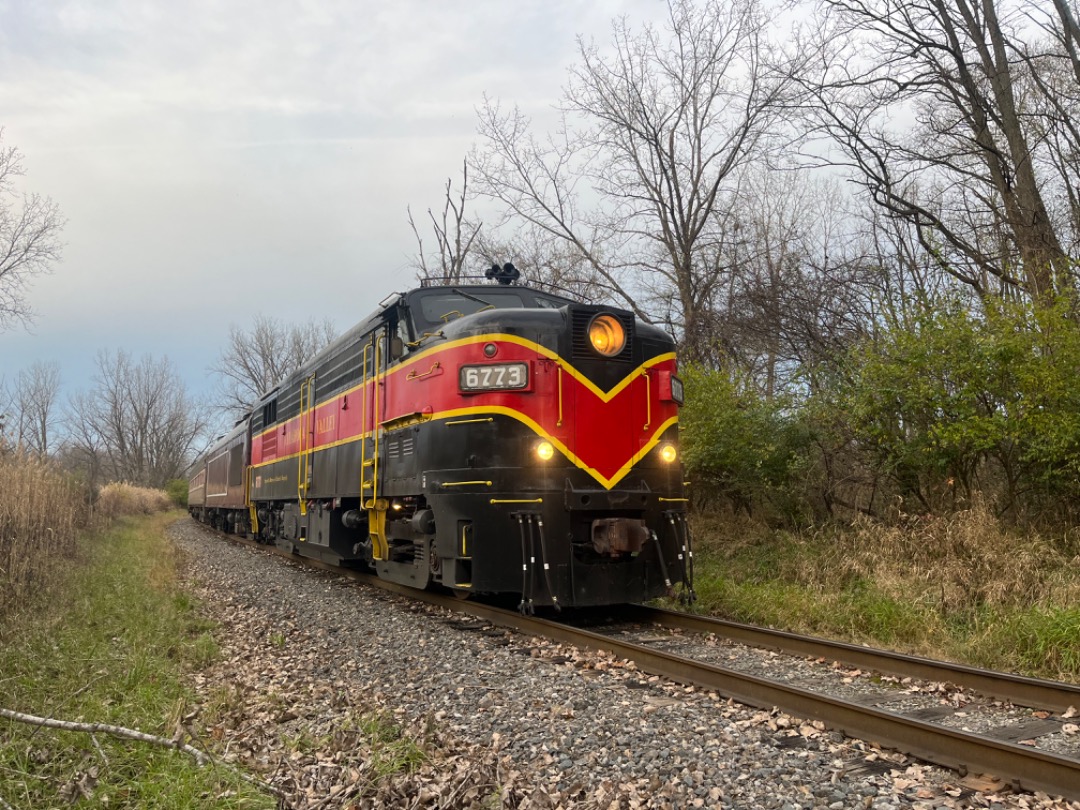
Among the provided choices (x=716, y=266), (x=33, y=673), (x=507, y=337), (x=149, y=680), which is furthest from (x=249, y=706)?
(x=716, y=266)

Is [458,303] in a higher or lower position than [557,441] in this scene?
higher

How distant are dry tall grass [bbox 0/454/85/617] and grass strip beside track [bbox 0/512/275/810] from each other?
28 centimetres

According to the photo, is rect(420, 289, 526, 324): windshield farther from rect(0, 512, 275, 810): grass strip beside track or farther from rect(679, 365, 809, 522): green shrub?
rect(679, 365, 809, 522): green shrub

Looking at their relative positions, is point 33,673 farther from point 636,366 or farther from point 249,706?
point 636,366

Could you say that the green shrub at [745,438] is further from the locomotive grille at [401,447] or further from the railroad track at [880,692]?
the locomotive grille at [401,447]

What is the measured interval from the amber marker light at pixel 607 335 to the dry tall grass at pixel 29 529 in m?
5.92

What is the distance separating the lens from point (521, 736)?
4281 mm

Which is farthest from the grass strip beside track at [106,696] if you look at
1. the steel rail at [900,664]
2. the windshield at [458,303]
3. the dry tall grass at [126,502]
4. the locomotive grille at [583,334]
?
the dry tall grass at [126,502]

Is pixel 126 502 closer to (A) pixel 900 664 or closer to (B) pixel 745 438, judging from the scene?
(B) pixel 745 438

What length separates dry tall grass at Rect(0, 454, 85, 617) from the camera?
26.7ft

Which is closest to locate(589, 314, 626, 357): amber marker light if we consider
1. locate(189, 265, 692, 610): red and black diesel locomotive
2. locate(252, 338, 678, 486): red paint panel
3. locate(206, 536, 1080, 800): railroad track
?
locate(189, 265, 692, 610): red and black diesel locomotive

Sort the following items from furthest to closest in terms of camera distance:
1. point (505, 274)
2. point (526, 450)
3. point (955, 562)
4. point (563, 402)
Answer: point (505, 274)
point (955, 562)
point (563, 402)
point (526, 450)

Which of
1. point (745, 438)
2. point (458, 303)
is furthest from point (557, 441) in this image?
point (745, 438)

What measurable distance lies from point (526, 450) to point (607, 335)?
1.43 metres
